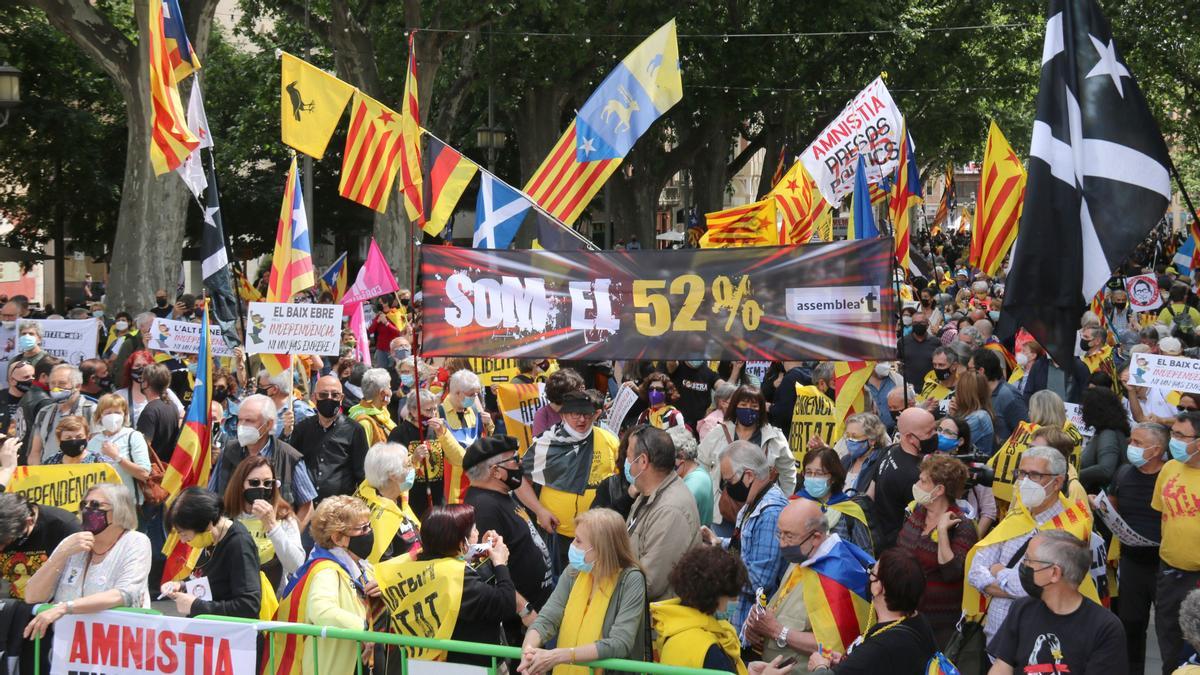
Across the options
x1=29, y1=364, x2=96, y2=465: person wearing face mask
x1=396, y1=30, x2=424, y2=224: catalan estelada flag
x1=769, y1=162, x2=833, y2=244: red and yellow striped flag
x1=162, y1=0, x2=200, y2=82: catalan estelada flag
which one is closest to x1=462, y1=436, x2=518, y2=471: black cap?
x1=29, y1=364, x2=96, y2=465: person wearing face mask

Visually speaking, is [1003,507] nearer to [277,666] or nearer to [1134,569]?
[1134,569]

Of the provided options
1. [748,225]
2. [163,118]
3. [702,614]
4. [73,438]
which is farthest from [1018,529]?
[748,225]

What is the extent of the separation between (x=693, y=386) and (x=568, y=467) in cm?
451

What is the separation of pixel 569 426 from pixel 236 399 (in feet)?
15.2

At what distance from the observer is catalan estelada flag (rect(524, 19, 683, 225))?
13188mm

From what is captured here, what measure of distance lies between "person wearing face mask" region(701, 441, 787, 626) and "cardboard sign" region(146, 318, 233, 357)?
273 inches

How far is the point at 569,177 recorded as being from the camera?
13430mm

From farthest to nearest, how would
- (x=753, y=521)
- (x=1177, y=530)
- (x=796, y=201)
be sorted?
(x=796, y=201) < (x=1177, y=530) < (x=753, y=521)

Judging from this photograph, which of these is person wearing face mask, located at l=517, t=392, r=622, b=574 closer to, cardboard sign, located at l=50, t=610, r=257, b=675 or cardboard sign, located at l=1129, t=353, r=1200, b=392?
cardboard sign, located at l=50, t=610, r=257, b=675

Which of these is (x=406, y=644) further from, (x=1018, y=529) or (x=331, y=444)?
(x=331, y=444)

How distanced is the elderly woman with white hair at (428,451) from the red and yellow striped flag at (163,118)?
420 cm

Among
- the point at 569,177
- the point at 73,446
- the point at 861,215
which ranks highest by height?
the point at 569,177

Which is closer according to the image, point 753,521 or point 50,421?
point 753,521

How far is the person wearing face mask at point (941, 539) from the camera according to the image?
675cm
